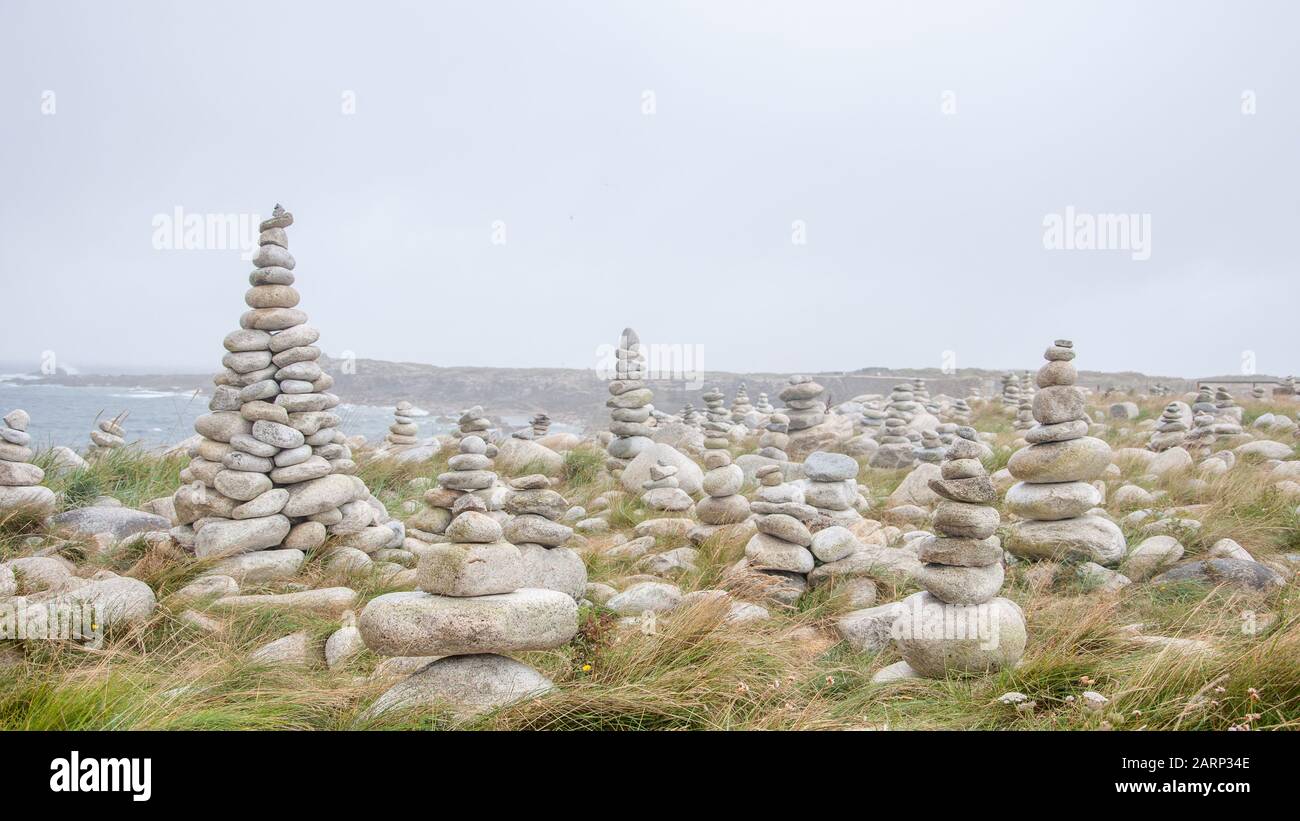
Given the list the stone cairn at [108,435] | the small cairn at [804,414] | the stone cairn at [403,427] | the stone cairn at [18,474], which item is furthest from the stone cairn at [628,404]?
the stone cairn at [18,474]

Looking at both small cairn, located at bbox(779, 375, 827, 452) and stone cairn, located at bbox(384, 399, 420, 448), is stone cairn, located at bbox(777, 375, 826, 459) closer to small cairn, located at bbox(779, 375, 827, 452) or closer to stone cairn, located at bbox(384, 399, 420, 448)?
small cairn, located at bbox(779, 375, 827, 452)

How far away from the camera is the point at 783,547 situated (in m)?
7.04

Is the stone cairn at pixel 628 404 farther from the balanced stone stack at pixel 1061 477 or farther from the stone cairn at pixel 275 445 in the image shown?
the balanced stone stack at pixel 1061 477

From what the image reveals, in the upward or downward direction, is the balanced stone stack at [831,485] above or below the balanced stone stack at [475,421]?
below

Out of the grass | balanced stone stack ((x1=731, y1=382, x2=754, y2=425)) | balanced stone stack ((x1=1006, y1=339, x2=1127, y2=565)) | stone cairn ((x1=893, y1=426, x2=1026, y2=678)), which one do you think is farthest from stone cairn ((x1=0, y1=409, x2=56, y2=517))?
balanced stone stack ((x1=731, y1=382, x2=754, y2=425))

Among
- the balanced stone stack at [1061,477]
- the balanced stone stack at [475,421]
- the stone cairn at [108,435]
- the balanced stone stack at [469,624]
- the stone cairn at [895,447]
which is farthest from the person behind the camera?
the stone cairn at [895,447]

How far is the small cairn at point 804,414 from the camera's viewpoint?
15.0 m

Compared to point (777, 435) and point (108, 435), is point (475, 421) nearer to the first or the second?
point (108, 435)

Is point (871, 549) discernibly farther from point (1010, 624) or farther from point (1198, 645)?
point (1198, 645)

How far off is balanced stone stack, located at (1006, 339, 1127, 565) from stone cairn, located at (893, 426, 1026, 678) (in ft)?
6.41

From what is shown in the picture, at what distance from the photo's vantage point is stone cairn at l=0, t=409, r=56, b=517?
24.4 feet

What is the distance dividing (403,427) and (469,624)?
440 inches

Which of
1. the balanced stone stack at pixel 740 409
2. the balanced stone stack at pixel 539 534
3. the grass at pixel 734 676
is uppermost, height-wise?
the balanced stone stack at pixel 740 409

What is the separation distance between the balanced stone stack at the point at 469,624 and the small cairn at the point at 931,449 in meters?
9.46
